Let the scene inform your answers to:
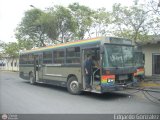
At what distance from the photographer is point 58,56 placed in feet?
48.6

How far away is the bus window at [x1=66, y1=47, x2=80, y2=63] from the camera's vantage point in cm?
1297

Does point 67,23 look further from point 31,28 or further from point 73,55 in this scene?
point 73,55

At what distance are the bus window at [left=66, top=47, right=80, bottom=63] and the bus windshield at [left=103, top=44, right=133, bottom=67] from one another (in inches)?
79.4

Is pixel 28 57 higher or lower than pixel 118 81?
higher

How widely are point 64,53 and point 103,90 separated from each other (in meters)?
3.98

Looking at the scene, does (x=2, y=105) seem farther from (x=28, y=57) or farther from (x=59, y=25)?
(x=59, y=25)

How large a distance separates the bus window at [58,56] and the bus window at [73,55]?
593 mm

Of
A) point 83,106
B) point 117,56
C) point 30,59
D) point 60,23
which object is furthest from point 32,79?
point 60,23

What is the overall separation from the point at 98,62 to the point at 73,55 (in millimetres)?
1890

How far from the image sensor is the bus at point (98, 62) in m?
11.3

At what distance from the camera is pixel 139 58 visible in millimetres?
17844

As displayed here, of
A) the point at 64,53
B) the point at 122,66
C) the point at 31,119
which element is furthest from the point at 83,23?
the point at 31,119

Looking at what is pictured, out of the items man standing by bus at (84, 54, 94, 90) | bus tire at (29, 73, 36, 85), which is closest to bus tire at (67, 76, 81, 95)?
man standing by bus at (84, 54, 94, 90)

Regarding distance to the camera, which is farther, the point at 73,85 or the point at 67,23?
the point at 67,23
